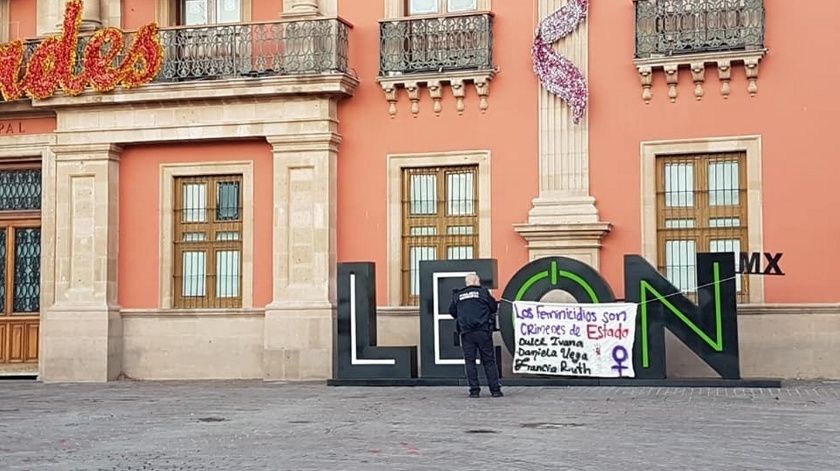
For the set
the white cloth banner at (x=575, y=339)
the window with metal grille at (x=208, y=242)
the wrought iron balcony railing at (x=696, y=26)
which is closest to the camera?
the white cloth banner at (x=575, y=339)

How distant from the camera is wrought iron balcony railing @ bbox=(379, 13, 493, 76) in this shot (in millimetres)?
22469

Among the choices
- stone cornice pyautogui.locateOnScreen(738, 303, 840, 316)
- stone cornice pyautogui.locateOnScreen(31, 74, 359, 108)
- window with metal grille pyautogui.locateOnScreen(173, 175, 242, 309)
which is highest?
stone cornice pyautogui.locateOnScreen(31, 74, 359, 108)

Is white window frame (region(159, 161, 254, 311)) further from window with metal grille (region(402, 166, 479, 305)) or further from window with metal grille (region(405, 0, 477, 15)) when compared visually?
window with metal grille (region(405, 0, 477, 15))

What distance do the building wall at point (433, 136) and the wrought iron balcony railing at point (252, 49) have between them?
0.66m

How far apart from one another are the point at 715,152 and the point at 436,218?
194 inches

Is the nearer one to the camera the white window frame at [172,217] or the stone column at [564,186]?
the stone column at [564,186]

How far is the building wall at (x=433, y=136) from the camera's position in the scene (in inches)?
879

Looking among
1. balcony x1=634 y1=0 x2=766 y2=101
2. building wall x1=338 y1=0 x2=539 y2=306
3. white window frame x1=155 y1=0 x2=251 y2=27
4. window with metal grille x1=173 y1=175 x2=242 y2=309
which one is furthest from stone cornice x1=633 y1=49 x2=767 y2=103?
window with metal grille x1=173 y1=175 x2=242 y2=309

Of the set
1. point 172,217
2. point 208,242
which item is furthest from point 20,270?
point 208,242

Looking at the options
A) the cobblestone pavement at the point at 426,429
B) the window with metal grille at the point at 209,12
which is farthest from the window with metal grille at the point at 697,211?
the window with metal grille at the point at 209,12

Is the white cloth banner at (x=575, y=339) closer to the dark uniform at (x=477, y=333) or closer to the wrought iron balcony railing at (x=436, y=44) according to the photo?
the dark uniform at (x=477, y=333)

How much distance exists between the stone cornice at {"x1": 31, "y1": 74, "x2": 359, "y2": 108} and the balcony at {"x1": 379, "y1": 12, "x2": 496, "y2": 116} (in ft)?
2.61

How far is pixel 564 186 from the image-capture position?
2195cm

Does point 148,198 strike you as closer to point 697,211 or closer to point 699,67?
point 697,211
